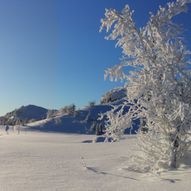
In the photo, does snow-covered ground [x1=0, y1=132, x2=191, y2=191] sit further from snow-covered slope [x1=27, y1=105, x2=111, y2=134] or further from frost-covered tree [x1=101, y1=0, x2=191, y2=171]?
snow-covered slope [x1=27, y1=105, x2=111, y2=134]

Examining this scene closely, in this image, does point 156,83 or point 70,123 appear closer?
point 156,83

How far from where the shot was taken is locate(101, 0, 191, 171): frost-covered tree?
9195 mm

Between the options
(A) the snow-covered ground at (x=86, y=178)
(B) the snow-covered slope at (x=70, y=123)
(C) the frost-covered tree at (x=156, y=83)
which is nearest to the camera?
(A) the snow-covered ground at (x=86, y=178)

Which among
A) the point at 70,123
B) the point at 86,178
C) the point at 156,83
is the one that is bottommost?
the point at 86,178

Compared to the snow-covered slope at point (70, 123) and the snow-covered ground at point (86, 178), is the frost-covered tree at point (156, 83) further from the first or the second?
the snow-covered slope at point (70, 123)

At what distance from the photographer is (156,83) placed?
917 centimetres

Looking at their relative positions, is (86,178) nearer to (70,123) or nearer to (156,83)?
(156,83)

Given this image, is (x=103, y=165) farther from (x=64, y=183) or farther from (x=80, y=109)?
(x=80, y=109)

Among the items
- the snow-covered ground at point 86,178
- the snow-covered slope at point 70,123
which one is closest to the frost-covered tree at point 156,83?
the snow-covered ground at point 86,178

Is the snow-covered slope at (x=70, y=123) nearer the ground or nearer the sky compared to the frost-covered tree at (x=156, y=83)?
nearer the sky

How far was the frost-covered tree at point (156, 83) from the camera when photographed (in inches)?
362

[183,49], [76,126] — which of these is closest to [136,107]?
[183,49]

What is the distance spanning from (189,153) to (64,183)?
3210 mm

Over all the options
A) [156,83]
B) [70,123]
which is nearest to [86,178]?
[156,83]
